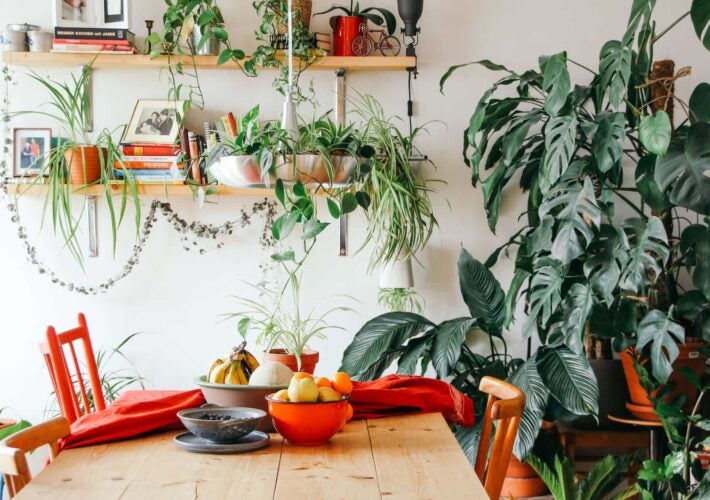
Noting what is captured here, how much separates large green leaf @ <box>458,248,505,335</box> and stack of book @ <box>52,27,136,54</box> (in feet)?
5.54

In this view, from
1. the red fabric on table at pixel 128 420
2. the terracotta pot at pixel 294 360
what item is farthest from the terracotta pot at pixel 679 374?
the red fabric on table at pixel 128 420

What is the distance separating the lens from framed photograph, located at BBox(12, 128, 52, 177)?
12.5ft

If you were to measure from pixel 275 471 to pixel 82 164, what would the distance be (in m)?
2.21

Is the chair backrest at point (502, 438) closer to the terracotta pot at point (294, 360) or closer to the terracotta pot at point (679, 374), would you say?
the terracotta pot at point (294, 360)

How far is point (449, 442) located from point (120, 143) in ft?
7.39

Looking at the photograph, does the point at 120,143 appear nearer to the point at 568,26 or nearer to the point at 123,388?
the point at 123,388

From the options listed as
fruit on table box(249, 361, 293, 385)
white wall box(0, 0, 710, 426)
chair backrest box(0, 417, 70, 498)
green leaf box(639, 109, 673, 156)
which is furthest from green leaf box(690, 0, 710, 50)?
chair backrest box(0, 417, 70, 498)

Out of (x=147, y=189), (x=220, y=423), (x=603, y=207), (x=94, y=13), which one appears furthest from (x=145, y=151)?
(x=220, y=423)

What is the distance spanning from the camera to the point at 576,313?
128 inches

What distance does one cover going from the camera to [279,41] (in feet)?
12.5

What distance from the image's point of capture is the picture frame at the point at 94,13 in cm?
376

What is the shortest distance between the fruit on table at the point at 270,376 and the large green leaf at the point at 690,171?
1.46m

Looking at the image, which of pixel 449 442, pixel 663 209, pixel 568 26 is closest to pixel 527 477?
pixel 663 209

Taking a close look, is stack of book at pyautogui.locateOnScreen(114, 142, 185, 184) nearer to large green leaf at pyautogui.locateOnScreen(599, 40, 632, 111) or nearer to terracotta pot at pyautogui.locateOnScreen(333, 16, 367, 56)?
terracotta pot at pyautogui.locateOnScreen(333, 16, 367, 56)
